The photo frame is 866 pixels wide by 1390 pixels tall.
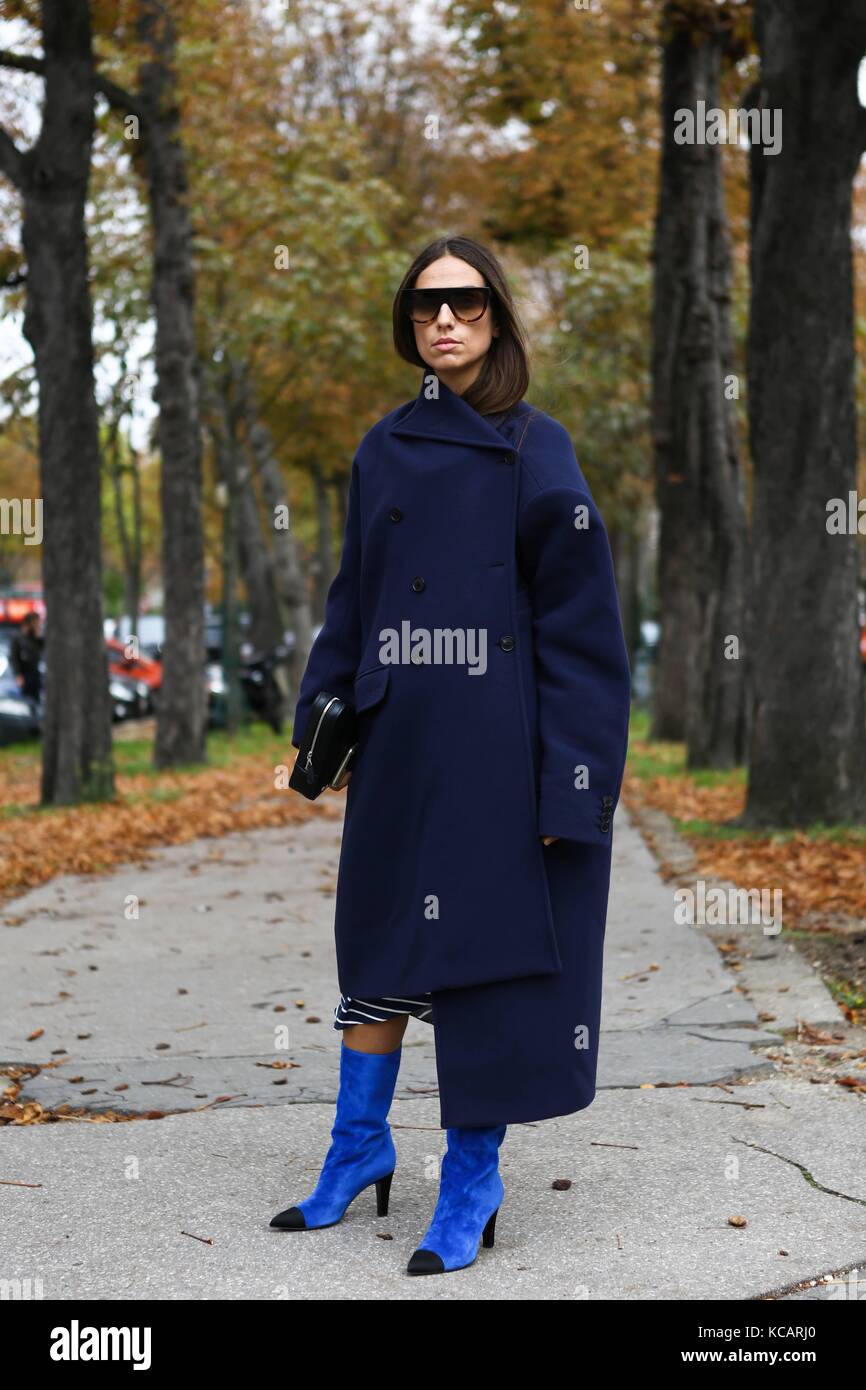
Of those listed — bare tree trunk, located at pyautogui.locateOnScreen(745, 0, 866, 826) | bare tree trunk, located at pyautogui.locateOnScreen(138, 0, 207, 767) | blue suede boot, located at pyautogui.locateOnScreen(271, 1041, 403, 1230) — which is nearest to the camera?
blue suede boot, located at pyautogui.locateOnScreen(271, 1041, 403, 1230)

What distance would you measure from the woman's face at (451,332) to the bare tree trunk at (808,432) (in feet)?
21.6

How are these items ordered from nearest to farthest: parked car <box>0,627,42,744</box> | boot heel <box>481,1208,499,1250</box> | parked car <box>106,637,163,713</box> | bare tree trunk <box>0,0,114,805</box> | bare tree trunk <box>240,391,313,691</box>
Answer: boot heel <box>481,1208,499,1250</box> → bare tree trunk <box>0,0,114,805</box> → parked car <box>0,627,42,744</box> → bare tree trunk <box>240,391,313,691</box> → parked car <box>106,637,163,713</box>

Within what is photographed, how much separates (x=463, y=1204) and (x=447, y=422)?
1.67 m

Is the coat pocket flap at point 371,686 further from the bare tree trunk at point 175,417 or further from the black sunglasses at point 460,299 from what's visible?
the bare tree trunk at point 175,417

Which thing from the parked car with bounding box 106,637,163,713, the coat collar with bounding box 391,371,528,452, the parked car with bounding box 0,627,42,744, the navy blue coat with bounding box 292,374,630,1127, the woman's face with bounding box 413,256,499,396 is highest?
the woman's face with bounding box 413,256,499,396

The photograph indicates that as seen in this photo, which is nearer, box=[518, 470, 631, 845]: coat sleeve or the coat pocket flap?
box=[518, 470, 631, 845]: coat sleeve

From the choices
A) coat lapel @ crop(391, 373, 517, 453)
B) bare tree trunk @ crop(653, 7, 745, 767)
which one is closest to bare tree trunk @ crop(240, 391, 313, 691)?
bare tree trunk @ crop(653, 7, 745, 767)

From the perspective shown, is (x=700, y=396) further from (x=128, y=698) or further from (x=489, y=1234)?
(x=128, y=698)

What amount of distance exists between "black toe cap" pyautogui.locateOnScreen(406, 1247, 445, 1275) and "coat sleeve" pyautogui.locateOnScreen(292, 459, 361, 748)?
44.6 inches

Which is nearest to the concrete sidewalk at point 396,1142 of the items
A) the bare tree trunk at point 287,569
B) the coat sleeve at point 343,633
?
the coat sleeve at point 343,633

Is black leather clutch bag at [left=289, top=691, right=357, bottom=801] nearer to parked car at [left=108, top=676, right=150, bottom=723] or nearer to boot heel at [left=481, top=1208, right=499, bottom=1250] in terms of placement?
boot heel at [left=481, top=1208, right=499, bottom=1250]

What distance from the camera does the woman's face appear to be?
392cm

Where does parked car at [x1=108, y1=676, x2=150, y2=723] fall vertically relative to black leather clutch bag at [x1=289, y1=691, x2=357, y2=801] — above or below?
below
